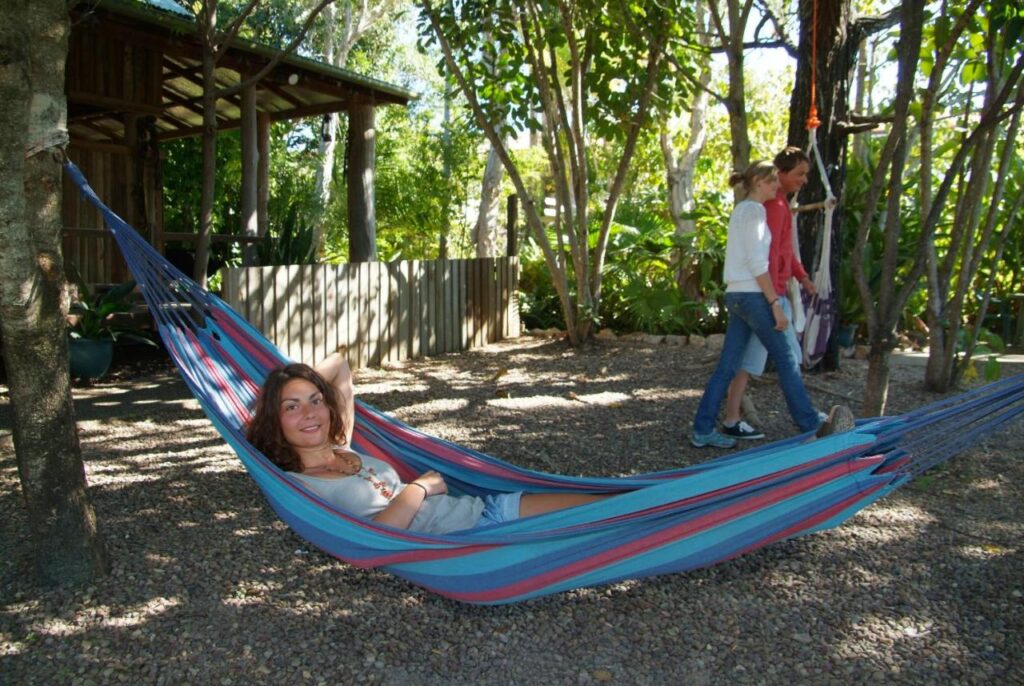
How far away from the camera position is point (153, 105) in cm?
739

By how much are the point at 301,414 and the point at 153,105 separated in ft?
19.9

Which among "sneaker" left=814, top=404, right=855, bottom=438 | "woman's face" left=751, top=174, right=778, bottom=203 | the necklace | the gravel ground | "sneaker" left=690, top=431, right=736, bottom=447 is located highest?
"woman's face" left=751, top=174, right=778, bottom=203

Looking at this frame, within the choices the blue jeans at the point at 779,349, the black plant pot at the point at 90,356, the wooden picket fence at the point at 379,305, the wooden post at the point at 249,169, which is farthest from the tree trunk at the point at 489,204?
the blue jeans at the point at 779,349

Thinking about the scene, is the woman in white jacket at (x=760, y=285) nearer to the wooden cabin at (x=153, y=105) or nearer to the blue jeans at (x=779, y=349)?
the blue jeans at (x=779, y=349)

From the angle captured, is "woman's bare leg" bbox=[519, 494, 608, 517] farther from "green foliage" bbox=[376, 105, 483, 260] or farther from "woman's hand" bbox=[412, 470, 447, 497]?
"green foliage" bbox=[376, 105, 483, 260]

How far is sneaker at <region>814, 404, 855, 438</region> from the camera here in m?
2.60

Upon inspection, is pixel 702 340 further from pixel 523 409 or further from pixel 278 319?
pixel 278 319

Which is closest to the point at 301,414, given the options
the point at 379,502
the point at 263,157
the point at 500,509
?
the point at 379,502

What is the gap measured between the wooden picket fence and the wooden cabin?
1.02 m

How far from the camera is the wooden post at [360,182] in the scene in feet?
24.7

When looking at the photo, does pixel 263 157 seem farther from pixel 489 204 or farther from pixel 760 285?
pixel 760 285

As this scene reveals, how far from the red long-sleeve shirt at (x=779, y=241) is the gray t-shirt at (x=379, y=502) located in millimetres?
1833

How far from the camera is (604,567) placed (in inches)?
81.7

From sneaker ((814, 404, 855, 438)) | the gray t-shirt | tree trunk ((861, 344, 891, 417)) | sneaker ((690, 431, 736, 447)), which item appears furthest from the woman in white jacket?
the gray t-shirt
